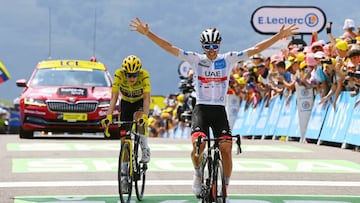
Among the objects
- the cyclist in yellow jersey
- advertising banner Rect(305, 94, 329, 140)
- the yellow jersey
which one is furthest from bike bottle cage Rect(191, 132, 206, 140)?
advertising banner Rect(305, 94, 329, 140)

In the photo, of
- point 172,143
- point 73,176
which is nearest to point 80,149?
point 172,143

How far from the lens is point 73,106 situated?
2019 cm

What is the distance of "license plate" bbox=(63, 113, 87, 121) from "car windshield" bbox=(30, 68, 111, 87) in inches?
50.7

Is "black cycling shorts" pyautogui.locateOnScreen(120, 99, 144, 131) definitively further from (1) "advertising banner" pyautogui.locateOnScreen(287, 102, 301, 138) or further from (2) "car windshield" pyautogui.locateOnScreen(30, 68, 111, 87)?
(1) "advertising banner" pyautogui.locateOnScreen(287, 102, 301, 138)

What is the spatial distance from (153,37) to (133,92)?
883mm

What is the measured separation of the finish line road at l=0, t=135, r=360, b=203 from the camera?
10.3 meters

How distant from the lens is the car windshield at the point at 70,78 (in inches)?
838

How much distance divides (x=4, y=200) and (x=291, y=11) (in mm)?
33011

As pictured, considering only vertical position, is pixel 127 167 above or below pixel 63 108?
above

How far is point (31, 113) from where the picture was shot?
66.4 feet

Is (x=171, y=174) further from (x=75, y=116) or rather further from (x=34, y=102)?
(x=34, y=102)

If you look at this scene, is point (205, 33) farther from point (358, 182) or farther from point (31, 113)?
point (31, 113)

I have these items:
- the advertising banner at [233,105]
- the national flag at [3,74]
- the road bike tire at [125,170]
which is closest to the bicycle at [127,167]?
the road bike tire at [125,170]

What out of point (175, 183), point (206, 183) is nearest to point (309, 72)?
point (175, 183)
